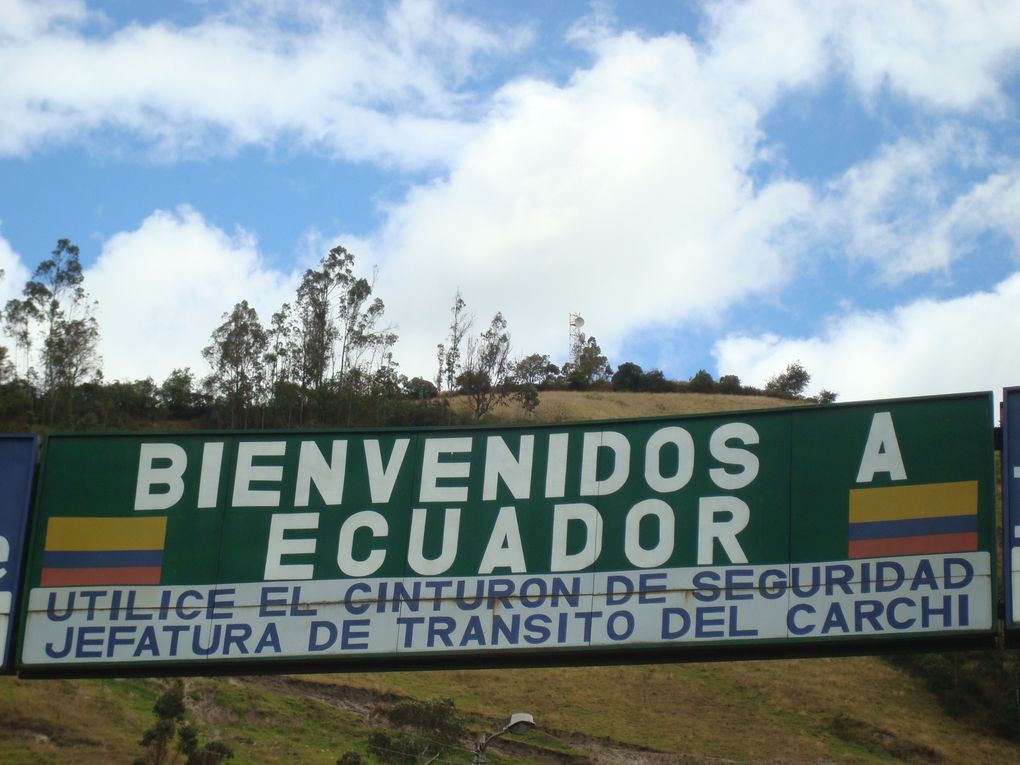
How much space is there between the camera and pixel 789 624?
631 inches

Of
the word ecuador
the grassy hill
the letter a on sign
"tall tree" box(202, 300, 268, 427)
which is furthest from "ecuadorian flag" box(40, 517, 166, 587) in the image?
"tall tree" box(202, 300, 268, 427)

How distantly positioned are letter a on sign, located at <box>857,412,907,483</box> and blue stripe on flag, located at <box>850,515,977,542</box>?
1.86 feet

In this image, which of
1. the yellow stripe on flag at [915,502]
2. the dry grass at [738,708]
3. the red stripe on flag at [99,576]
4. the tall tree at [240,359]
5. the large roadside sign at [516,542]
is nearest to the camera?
the yellow stripe on flag at [915,502]

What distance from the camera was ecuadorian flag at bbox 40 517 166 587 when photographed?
17.7m

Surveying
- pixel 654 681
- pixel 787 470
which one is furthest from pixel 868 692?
pixel 787 470

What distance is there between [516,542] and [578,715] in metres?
33.7

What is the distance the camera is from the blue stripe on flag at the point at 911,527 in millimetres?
15859

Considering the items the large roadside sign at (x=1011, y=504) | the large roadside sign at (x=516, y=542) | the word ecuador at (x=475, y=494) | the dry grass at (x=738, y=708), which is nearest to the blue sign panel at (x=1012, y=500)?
the large roadside sign at (x=1011, y=504)

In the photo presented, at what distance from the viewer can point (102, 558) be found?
17.8 meters

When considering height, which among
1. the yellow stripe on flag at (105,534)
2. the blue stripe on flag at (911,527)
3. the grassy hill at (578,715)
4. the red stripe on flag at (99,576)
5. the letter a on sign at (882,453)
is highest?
the letter a on sign at (882,453)

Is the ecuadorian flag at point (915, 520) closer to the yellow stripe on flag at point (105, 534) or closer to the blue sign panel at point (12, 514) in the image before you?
the yellow stripe on flag at point (105, 534)

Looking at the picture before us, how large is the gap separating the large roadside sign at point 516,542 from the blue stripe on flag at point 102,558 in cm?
3

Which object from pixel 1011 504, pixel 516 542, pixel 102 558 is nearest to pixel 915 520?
pixel 1011 504

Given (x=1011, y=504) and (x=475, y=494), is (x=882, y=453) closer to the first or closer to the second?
(x=1011, y=504)
